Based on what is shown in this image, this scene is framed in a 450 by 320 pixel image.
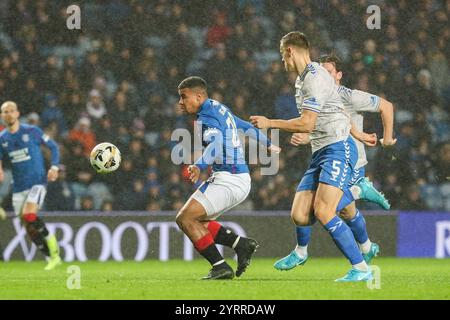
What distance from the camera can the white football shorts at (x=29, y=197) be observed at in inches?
485

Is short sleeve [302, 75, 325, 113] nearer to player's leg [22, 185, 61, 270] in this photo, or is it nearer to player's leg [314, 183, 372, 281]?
player's leg [314, 183, 372, 281]

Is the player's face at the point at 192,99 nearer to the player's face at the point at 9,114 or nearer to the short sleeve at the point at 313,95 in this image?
the short sleeve at the point at 313,95

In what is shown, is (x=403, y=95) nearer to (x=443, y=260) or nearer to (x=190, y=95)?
(x=443, y=260)

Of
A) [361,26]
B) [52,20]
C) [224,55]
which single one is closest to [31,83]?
[52,20]

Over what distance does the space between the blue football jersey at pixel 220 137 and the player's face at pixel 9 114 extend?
4.06 m

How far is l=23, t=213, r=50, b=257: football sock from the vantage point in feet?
39.5

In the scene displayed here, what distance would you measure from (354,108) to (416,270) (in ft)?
7.16

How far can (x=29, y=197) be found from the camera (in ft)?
40.4

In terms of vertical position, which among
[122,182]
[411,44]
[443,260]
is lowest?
[443,260]

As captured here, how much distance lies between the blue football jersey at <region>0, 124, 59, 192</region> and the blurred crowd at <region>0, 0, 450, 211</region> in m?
1.33

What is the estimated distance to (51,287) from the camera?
27.6ft

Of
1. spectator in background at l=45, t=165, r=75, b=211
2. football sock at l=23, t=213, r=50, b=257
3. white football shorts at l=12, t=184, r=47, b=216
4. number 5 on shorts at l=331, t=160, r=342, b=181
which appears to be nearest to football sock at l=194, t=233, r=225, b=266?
number 5 on shorts at l=331, t=160, r=342, b=181

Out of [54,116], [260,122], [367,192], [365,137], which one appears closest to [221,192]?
[260,122]

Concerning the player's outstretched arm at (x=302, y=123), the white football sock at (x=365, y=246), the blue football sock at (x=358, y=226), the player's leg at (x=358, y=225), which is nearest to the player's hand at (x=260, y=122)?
the player's outstretched arm at (x=302, y=123)
